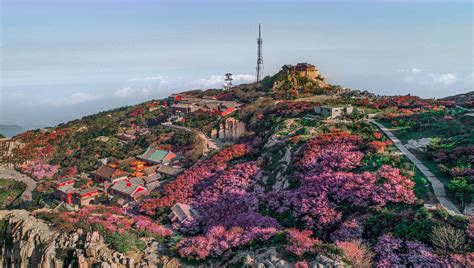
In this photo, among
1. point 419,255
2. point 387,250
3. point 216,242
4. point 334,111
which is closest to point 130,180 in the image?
point 216,242

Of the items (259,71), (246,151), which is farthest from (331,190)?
(259,71)

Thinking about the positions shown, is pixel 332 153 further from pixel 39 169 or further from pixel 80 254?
pixel 39 169

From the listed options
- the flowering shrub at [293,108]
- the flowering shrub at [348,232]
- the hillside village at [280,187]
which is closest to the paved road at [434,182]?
the hillside village at [280,187]

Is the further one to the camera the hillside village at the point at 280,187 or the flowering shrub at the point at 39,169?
the flowering shrub at the point at 39,169

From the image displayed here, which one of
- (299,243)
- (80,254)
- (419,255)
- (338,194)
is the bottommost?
(80,254)

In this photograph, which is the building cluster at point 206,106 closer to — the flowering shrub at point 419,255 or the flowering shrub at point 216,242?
the flowering shrub at point 216,242

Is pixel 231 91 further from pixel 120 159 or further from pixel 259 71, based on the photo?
pixel 120 159
